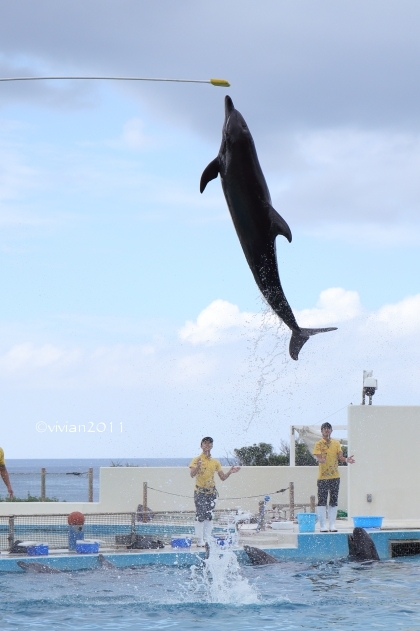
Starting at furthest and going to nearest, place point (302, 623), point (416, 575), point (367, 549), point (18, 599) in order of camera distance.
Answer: point (367, 549)
point (416, 575)
point (18, 599)
point (302, 623)

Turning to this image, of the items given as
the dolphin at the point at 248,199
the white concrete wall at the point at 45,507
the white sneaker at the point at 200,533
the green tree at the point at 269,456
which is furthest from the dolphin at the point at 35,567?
the green tree at the point at 269,456

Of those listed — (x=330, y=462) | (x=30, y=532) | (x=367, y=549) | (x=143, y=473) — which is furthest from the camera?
(x=143, y=473)

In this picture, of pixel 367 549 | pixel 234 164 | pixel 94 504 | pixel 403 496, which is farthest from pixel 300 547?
pixel 234 164

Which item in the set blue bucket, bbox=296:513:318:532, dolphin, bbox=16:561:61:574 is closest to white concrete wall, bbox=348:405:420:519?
blue bucket, bbox=296:513:318:532

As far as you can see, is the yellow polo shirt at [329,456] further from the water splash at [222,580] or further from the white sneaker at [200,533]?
the white sneaker at [200,533]

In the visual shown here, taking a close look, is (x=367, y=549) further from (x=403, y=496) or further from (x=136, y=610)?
(x=136, y=610)

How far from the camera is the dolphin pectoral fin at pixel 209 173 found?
665 cm

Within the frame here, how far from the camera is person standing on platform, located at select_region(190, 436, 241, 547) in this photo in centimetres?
1202

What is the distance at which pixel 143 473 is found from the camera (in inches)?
640

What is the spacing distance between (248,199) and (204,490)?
622cm

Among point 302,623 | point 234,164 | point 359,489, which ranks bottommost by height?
point 302,623

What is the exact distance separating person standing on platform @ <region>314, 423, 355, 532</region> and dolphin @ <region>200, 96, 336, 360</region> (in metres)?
6.24

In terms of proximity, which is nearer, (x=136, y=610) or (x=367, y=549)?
(x=136, y=610)

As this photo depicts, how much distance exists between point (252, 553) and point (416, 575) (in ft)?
6.48
